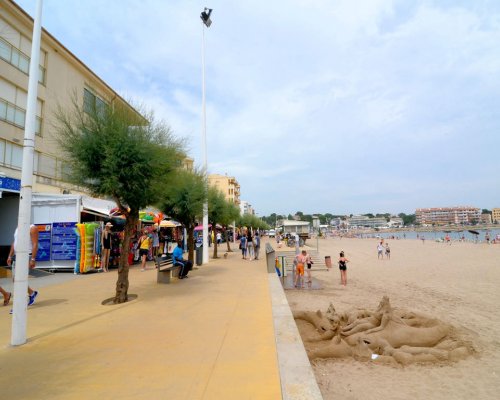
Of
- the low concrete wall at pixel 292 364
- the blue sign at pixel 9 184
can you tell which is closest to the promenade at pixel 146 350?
the low concrete wall at pixel 292 364

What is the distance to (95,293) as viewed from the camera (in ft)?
29.4

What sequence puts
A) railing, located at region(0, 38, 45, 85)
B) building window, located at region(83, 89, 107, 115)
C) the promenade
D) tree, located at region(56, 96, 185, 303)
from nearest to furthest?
the promenade, tree, located at region(56, 96, 185, 303), building window, located at region(83, 89, 107, 115), railing, located at region(0, 38, 45, 85)

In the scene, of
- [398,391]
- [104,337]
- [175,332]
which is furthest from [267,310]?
[104,337]

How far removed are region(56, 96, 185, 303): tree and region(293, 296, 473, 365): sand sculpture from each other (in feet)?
16.4

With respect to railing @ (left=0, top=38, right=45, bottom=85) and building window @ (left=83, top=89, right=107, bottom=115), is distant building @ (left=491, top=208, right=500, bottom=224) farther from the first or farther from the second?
building window @ (left=83, top=89, right=107, bottom=115)

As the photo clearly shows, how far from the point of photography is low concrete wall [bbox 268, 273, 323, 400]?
312 centimetres

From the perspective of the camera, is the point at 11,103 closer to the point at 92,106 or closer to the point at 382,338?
the point at 92,106

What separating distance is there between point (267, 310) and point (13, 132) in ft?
60.7

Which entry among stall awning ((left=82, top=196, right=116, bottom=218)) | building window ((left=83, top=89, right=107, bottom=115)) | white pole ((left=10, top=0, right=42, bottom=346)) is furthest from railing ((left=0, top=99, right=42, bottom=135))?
white pole ((left=10, top=0, right=42, bottom=346))

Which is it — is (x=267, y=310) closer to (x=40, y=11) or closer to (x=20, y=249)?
(x=20, y=249)

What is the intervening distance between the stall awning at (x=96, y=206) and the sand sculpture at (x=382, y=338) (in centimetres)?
1096

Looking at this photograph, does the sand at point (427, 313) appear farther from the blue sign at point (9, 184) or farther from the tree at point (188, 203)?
the blue sign at point (9, 184)

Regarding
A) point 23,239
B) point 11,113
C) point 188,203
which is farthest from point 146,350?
point 11,113

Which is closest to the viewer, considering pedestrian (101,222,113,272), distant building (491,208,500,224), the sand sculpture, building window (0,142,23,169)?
the sand sculpture
